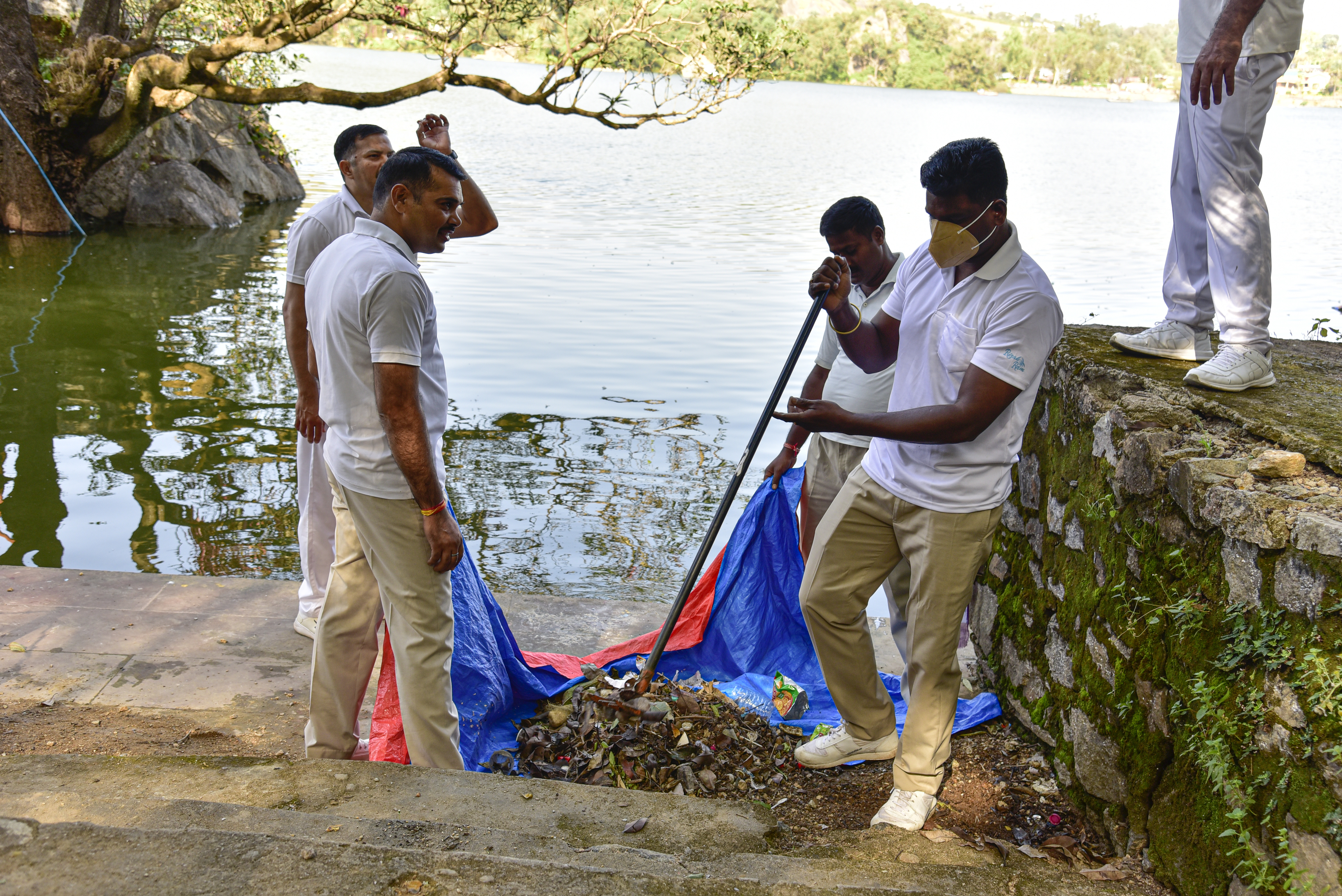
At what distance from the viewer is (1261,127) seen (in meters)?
3.29

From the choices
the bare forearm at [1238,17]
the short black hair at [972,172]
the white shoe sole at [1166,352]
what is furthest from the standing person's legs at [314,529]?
the bare forearm at [1238,17]

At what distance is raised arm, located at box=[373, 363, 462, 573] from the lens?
2.60 metres

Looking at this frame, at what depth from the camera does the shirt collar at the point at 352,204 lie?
3693mm

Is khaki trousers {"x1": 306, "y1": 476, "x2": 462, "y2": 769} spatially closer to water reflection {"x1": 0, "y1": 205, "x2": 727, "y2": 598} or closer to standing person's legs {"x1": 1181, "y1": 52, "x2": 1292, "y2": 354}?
water reflection {"x1": 0, "y1": 205, "x2": 727, "y2": 598}

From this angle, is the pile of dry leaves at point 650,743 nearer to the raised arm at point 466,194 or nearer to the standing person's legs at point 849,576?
the standing person's legs at point 849,576

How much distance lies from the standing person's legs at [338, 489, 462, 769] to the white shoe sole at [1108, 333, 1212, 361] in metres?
2.43

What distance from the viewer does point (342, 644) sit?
294 cm

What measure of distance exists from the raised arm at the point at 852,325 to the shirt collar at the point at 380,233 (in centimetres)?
124

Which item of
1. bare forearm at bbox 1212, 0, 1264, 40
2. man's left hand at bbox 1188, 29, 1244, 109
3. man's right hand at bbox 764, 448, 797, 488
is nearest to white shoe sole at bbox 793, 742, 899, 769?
man's right hand at bbox 764, 448, 797, 488

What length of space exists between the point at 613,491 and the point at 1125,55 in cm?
9926

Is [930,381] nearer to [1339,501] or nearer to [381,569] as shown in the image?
[1339,501]

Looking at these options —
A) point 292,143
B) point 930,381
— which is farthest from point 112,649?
point 292,143

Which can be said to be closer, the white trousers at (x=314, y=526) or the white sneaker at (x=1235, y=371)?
the white sneaker at (x=1235, y=371)

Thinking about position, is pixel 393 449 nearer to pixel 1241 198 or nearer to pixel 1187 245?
pixel 1241 198
